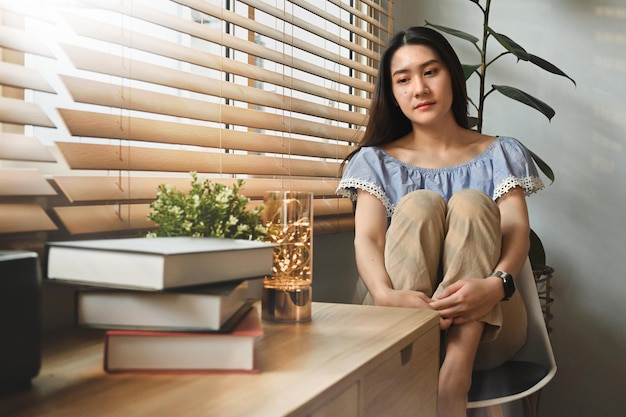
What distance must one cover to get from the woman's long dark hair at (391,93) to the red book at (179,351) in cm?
116

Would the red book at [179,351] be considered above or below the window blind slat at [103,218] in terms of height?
below

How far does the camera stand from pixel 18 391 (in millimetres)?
641

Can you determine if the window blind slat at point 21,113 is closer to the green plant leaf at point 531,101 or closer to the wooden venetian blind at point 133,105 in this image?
the wooden venetian blind at point 133,105

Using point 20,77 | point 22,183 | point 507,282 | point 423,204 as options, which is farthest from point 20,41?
point 507,282

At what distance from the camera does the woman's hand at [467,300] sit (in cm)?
126

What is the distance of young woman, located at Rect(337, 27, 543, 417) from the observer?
4.27 ft

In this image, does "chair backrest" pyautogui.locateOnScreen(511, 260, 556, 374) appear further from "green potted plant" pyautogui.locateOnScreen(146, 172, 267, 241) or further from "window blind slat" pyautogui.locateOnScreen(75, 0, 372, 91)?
"green potted plant" pyautogui.locateOnScreen(146, 172, 267, 241)

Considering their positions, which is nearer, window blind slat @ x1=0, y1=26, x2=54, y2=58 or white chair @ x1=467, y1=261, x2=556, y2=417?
window blind slat @ x1=0, y1=26, x2=54, y2=58

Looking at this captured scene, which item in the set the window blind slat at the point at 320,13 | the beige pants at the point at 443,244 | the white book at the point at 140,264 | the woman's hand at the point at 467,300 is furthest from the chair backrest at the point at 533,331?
the white book at the point at 140,264

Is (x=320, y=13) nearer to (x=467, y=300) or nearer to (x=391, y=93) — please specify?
(x=391, y=93)

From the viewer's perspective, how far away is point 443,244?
4.56ft

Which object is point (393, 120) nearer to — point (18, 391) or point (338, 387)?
point (338, 387)

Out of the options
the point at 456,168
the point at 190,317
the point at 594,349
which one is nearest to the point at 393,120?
the point at 456,168

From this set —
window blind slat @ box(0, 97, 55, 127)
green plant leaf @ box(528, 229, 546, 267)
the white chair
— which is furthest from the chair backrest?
window blind slat @ box(0, 97, 55, 127)
